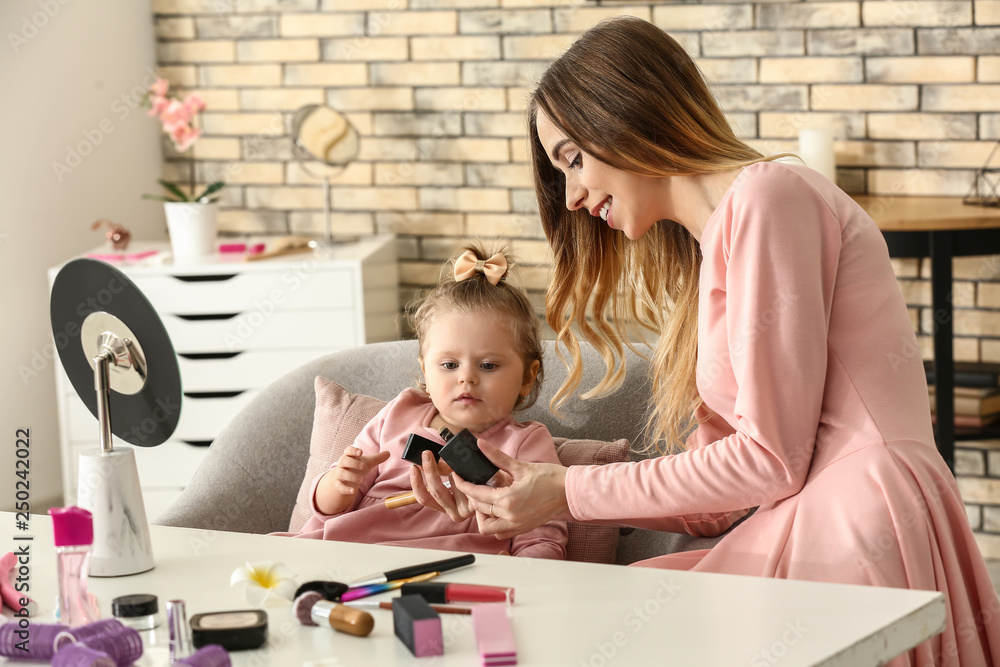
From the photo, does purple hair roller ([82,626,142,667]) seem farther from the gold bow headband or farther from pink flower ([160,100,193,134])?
pink flower ([160,100,193,134])

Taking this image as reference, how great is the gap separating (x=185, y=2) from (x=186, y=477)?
→ 5.22ft

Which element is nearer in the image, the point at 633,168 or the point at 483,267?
the point at 633,168

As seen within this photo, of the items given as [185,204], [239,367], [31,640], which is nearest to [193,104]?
[185,204]

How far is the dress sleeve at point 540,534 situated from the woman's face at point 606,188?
37 cm

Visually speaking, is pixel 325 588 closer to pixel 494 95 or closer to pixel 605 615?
pixel 605 615

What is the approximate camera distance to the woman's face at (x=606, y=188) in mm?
1375

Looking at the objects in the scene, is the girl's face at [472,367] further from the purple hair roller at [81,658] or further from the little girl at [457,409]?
the purple hair roller at [81,658]

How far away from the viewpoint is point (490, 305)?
5.40 ft

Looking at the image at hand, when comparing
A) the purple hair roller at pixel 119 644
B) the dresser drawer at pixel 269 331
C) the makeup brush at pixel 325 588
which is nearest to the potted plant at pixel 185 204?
the dresser drawer at pixel 269 331

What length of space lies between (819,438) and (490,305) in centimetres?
58

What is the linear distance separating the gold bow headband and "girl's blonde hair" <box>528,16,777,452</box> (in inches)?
3.5

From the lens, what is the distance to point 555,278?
1650 millimetres

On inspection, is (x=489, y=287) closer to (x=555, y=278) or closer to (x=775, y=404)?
(x=555, y=278)

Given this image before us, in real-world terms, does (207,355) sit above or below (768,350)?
below
